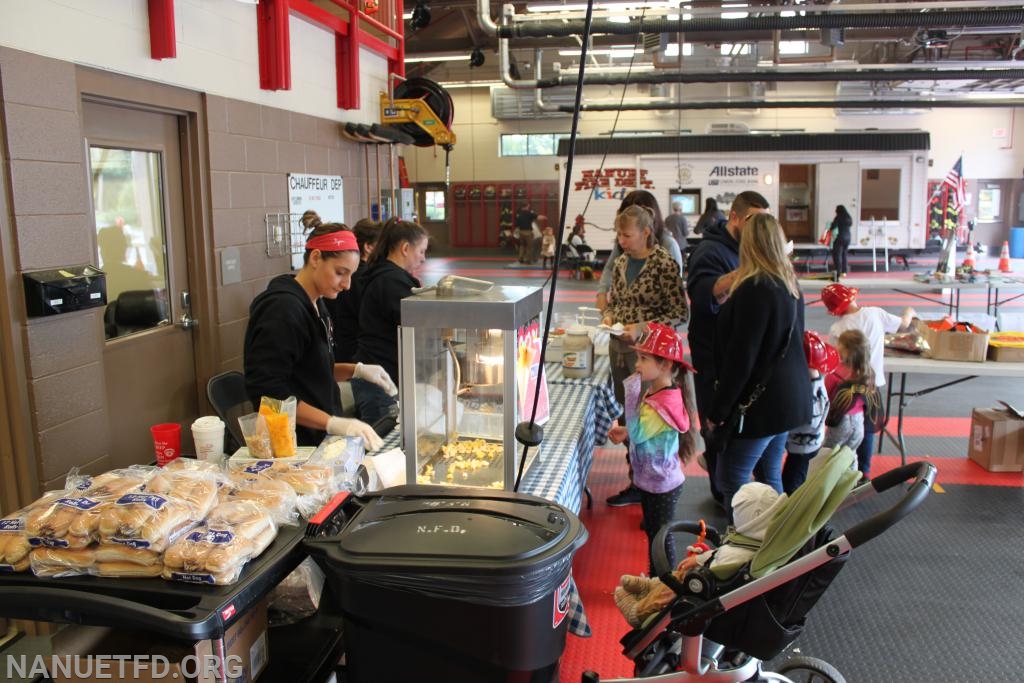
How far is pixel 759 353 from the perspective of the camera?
10.7 feet

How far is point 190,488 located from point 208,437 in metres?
0.84

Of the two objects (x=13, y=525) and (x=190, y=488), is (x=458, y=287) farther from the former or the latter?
(x=13, y=525)

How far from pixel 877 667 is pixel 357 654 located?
7.71ft

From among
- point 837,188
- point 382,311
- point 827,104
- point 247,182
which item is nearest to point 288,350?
point 382,311

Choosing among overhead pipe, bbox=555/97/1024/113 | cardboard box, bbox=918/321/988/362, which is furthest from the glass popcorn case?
overhead pipe, bbox=555/97/1024/113

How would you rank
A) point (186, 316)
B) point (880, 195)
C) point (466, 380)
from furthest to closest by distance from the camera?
point (880, 195)
point (186, 316)
point (466, 380)

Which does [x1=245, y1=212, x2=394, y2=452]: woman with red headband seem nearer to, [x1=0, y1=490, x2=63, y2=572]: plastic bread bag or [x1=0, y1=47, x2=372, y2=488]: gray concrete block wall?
[x1=0, y1=47, x2=372, y2=488]: gray concrete block wall

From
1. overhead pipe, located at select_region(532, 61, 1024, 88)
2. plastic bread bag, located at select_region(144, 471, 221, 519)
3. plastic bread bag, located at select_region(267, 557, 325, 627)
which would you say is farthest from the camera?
overhead pipe, located at select_region(532, 61, 1024, 88)

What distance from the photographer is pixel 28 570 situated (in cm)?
138

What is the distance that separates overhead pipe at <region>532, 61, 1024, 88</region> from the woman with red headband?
29.6 ft

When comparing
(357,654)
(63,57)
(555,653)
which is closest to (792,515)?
(555,653)

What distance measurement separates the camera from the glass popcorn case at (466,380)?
2.19 metres

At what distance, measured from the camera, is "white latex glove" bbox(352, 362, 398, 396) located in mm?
3393

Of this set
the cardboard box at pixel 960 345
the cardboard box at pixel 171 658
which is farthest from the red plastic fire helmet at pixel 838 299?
the cardboard box at pixel 171 658
